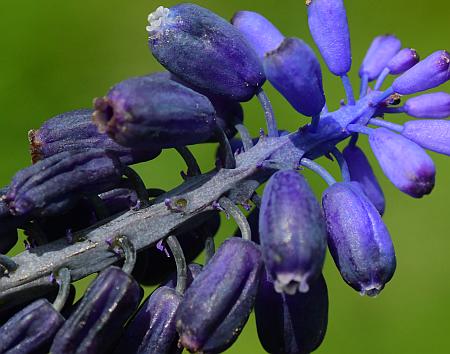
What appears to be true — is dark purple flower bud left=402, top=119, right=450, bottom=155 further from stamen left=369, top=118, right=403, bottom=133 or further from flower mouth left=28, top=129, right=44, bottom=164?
flower mouth left=28, top=129, right=44, bottom=164

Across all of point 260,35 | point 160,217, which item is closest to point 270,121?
point 260,35

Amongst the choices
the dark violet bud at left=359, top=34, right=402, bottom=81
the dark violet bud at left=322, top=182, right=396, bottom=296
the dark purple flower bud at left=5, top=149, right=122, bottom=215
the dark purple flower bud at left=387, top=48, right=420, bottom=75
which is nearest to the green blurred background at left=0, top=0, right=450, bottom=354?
the dark violet bud at left=359, top=34, right=402, bottom=81

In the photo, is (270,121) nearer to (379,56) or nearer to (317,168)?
(317,168)

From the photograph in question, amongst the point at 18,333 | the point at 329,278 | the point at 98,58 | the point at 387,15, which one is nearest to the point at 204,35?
the point at 18,333

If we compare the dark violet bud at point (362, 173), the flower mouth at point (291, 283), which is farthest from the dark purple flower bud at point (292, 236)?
the dark violet bud at point (362, 173)

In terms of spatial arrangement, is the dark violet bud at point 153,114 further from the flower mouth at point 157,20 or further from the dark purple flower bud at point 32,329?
the dark purple flower bud at point 32,329

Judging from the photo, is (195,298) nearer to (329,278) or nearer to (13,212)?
(13,212)
